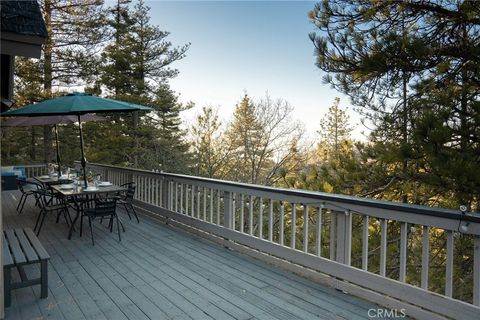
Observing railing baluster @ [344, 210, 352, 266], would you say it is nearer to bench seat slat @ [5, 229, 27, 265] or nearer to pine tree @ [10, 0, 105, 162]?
bench seat slat @ [5, 229, 27, 265]

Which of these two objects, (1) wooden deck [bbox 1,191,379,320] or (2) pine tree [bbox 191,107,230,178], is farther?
(2) pine tree [bbox 191,107,230,178]

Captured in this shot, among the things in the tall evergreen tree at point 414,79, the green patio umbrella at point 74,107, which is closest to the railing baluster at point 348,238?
the tall evergreen tree at point 414,79

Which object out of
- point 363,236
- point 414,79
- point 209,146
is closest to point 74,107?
point 363,236

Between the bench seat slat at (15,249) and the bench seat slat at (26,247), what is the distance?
33 mm

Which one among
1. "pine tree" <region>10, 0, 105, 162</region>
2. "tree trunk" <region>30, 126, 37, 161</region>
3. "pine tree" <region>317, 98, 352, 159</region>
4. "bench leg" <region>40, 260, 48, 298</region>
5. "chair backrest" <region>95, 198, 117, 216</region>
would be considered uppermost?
"pine tree" <region>10, 0, 105, 162</region>

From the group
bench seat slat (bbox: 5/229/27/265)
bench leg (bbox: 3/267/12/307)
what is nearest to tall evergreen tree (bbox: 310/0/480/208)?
bench seat slat (bbox: 5/229/27/265)

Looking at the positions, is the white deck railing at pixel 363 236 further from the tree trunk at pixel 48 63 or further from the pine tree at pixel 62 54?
the pine tree at pixel 62 54

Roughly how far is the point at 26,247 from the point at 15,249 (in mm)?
101

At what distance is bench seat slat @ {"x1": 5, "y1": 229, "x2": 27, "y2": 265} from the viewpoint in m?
2.97

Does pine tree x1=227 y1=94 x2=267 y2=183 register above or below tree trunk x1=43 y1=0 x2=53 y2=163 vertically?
below

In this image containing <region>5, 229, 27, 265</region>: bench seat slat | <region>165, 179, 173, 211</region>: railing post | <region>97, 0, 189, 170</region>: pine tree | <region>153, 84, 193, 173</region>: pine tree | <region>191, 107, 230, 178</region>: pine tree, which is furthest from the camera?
<region>153, 84, 193, 173</region>: pine tree

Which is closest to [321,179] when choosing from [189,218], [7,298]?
[189,218]

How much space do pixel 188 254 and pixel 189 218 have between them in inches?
47.0

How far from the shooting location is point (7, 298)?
9.75ft
